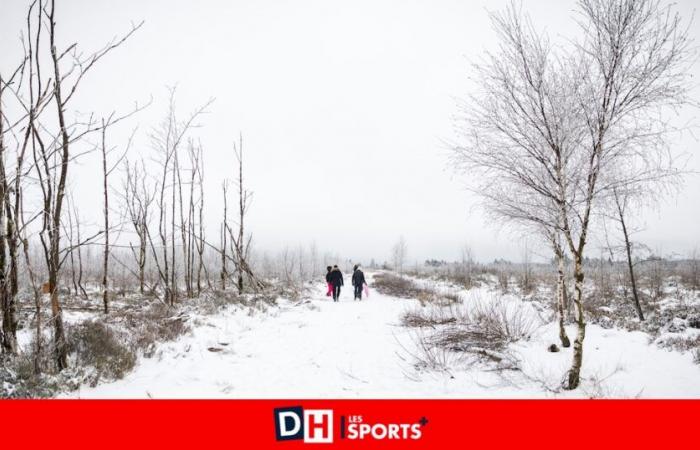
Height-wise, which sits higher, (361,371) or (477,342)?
(477,342)

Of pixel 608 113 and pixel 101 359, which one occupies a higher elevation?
pixel 608 113

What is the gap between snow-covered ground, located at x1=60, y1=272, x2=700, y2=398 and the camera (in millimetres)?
3988

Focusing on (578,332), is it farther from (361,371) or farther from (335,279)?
(335,279)

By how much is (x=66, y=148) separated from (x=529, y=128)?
591cm

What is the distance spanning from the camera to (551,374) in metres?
4.35

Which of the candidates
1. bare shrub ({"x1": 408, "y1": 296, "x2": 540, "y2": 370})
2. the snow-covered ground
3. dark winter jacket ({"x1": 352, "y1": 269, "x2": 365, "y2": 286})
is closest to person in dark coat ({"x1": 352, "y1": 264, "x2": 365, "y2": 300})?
dark winter jacket ({"x1": 352, "y1": 269, "x2": 365, "y2": 286})
